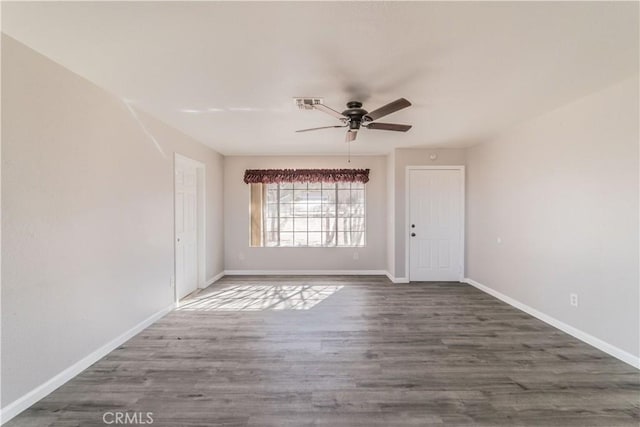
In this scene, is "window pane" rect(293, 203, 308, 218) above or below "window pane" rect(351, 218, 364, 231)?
above

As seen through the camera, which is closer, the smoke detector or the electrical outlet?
the smoke detector

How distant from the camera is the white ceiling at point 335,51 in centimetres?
154

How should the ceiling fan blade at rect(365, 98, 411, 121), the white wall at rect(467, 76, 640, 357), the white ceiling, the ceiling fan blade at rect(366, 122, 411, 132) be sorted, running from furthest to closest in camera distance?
the ceiling fan blade at rect(366, 122, 411, 132) → the white wall at rect(467, 76, 640, 357) → the ceiling fan blade at rect(365, 98, 411, 121) → the white ceiling

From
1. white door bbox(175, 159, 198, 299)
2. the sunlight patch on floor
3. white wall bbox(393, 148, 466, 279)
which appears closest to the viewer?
the sunlight patch on floor

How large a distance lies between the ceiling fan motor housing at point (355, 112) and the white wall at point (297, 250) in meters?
2.79

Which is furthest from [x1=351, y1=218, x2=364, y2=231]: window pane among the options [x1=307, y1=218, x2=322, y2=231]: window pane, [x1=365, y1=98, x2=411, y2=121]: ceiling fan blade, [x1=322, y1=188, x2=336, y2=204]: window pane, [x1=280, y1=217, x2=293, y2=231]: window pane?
[x1=365, y1=98, x2=411, y2=121]: ceiling fan blade

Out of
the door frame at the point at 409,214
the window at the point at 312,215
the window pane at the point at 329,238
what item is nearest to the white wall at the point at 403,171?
the door frame at the point at 409,214

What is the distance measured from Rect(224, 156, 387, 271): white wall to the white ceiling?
2.47 meters

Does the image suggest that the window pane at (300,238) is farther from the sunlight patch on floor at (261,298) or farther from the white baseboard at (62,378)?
the white baseboard at (62,378)

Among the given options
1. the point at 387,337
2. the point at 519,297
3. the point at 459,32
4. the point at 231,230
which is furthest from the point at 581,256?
the point at 231,230

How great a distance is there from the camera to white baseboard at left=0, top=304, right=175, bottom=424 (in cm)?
176

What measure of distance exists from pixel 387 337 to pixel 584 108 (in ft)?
9.68

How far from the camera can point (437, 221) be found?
4.97 metres

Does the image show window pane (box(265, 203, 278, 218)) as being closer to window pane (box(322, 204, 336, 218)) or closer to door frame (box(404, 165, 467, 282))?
window pane (box(322, 204, 336, 218))
